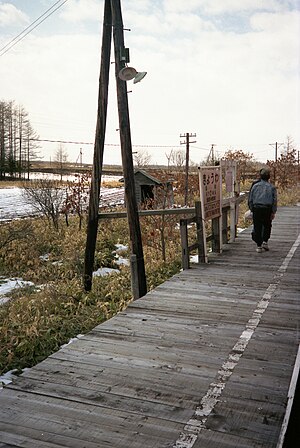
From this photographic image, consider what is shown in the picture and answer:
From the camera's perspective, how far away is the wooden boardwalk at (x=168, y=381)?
2787 millimetres

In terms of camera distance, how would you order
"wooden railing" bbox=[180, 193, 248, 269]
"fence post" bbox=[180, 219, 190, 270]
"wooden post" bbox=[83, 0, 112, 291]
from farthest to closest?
1. "wooden railing" bbox=[180, 193, 248, 269]
2. "fence post" bbox=[180, 219, 190, 270]
3. "wooden post" bbox=[83, 0, 112, 291]

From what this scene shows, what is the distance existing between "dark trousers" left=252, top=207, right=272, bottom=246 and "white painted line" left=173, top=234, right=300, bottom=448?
321 centimetres

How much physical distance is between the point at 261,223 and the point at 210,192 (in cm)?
137

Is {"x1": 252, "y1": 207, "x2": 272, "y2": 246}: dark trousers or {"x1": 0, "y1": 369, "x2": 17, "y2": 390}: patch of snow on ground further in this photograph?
{"x1": 252, "y1": 207, "x2": 272, "y2": 246}: dark trousers

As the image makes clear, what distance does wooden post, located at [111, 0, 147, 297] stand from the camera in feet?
23.4

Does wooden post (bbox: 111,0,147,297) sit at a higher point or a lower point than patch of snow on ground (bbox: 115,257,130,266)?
higher

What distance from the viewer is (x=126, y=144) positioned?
23.8 feet

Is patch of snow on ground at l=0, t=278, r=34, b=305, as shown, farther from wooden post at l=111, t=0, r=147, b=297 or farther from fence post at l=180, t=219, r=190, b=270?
fence post at l=180, t=219, r=190, b=270

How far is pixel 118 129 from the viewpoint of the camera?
730 cm

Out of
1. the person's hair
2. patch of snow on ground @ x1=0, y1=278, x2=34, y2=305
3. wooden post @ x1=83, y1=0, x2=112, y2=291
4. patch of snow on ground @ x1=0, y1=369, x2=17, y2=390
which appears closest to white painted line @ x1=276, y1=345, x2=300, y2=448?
patch of snow on ground @ x1=0, y1=369, x2=17, y2=390

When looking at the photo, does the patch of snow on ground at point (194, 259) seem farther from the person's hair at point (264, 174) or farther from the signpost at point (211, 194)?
the person's hair at point (264, 174)

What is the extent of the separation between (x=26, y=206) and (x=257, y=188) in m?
19.4

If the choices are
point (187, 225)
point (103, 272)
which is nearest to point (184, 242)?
point (187, 225)

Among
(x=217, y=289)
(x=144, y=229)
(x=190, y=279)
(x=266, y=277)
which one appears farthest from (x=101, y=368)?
(x=144, y=229)
